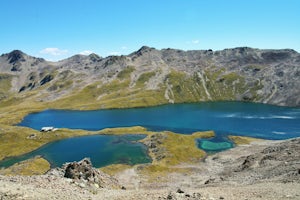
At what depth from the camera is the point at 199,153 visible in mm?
147875

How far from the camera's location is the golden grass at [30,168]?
388 ft

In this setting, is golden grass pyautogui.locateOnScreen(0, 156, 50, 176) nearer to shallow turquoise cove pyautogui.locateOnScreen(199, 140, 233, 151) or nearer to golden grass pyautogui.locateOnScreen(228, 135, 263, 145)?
shallow turquoise cove pyautogui.locateOnScreen(199, 140, 233, 151)

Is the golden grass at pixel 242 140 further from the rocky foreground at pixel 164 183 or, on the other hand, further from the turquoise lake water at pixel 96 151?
the turquoise lake water at pixel 96 151

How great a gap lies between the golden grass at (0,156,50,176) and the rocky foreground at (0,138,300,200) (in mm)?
32205

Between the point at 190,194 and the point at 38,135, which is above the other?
the point at 190,194

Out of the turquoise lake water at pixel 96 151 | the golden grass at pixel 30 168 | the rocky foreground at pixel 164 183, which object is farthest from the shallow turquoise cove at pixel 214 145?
the golden grass at pixel 30 168

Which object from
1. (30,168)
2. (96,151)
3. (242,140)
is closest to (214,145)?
(242,140)

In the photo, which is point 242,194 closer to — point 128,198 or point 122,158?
point 128,198

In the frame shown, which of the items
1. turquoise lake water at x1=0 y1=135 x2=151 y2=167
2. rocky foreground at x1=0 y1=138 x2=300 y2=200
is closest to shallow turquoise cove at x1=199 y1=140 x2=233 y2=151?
turquoise lake water at x1=0 y1=135 x2=151 y2=167

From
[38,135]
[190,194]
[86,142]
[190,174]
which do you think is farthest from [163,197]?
[38,135]

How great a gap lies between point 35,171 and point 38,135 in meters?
67.1

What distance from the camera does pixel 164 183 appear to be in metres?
105

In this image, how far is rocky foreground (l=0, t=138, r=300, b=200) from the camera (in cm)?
4172

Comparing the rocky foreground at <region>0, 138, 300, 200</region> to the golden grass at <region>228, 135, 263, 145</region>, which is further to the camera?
the golden grass at <region>228, 135, 263, 145</region>
